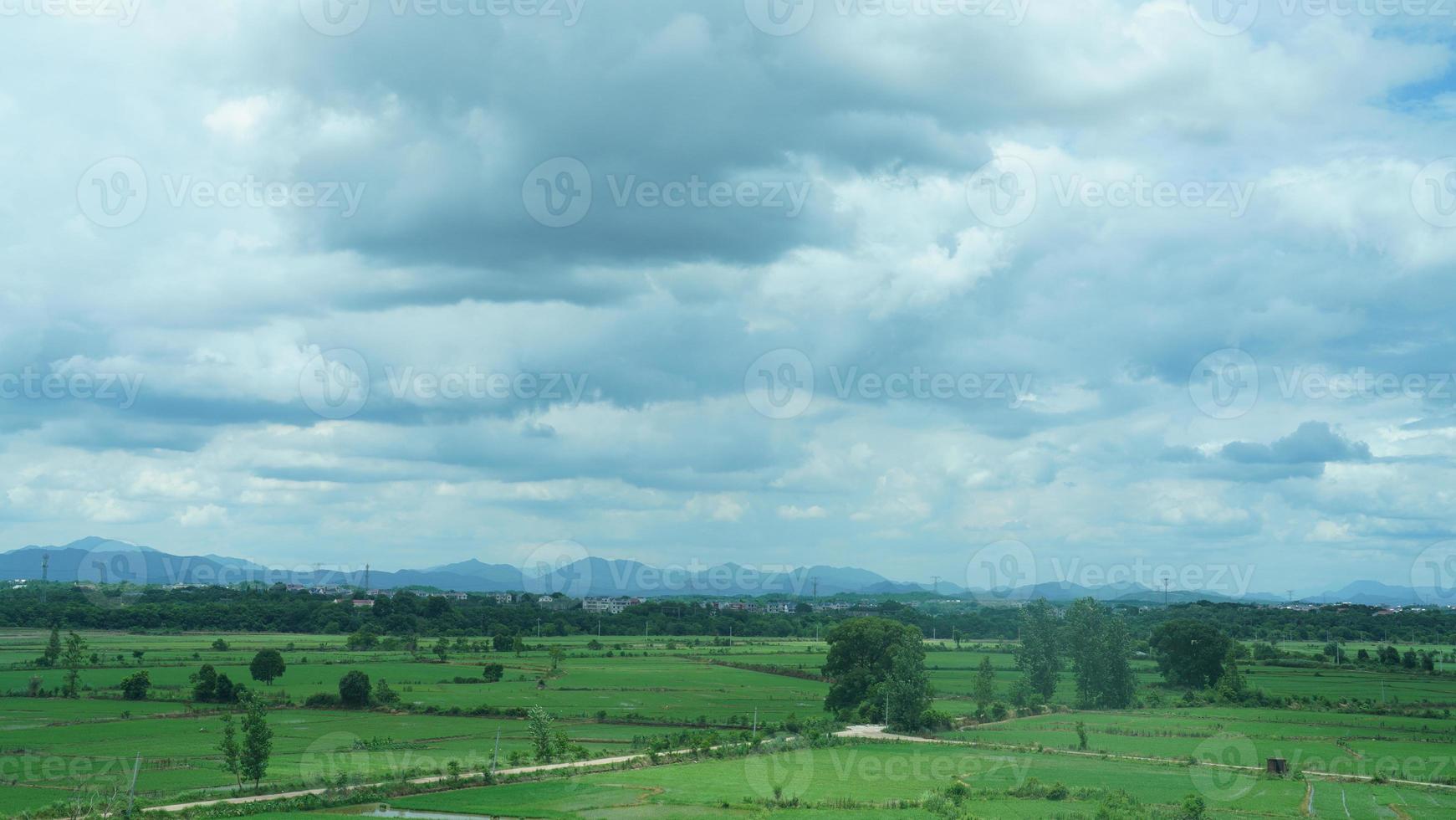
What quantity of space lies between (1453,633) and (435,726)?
569 ft

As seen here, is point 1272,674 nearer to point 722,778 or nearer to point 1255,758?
point 1255,758

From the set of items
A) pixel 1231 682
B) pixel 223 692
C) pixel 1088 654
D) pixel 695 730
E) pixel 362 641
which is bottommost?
pixel 695 730

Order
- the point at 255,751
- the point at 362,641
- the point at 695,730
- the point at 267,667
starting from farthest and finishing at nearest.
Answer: the point at 362,641
the point at 267,667
the point at 695,730
the point at 255,751

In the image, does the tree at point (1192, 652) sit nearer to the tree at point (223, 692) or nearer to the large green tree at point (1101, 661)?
the large green tree at point (1101, 661)

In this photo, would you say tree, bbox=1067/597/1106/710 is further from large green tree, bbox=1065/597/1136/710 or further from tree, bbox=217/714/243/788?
tree, bbox=217/714/243/788

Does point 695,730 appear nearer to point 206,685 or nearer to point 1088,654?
point 206,685

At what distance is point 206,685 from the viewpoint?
267ft

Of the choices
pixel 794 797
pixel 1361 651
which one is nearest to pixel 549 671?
pixel 794 797

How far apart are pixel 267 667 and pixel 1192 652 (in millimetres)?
85984

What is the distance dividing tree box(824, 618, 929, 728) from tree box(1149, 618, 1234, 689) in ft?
125

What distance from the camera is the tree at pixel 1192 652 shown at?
10744cm

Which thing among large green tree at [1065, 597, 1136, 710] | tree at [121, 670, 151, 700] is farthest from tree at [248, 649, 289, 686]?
large green tree at [1065, 597, 1136, 710]

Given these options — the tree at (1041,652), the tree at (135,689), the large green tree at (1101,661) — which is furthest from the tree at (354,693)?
the large green tree at (1101,661)

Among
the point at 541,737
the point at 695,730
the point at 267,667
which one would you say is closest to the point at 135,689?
Answer: the point at 267,667
